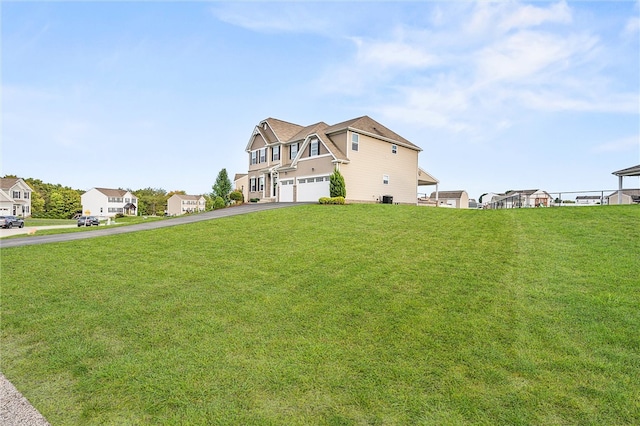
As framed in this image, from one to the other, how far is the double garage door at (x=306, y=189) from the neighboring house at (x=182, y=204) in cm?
7310

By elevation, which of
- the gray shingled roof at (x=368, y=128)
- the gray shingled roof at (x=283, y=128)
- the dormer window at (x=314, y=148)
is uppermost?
the gray shingled roof at (x=283, y=128)

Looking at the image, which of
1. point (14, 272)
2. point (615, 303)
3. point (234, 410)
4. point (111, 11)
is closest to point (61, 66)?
point (111, 11)

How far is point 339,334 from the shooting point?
4.48 m

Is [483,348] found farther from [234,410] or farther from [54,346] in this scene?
[54,346]

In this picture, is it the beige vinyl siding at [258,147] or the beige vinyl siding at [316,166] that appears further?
the beige vinyl siding at [258,147]

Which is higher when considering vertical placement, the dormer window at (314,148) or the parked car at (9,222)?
the dormer window at (314,148)

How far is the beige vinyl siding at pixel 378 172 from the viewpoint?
25.2 m

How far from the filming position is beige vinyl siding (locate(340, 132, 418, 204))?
82.8 ft

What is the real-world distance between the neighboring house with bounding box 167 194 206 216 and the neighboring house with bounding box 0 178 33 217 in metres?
34.6

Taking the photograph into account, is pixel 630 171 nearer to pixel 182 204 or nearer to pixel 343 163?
pixel 343 163

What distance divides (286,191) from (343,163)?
24.7 feet

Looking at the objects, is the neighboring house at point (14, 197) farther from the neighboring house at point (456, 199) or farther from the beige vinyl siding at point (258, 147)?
the neighboring house at point (456, 199)

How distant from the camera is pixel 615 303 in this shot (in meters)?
4.92

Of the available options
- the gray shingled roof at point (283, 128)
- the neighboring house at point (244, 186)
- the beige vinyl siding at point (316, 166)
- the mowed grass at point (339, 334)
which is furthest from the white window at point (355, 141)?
the mowed grass at point (339, 334)
